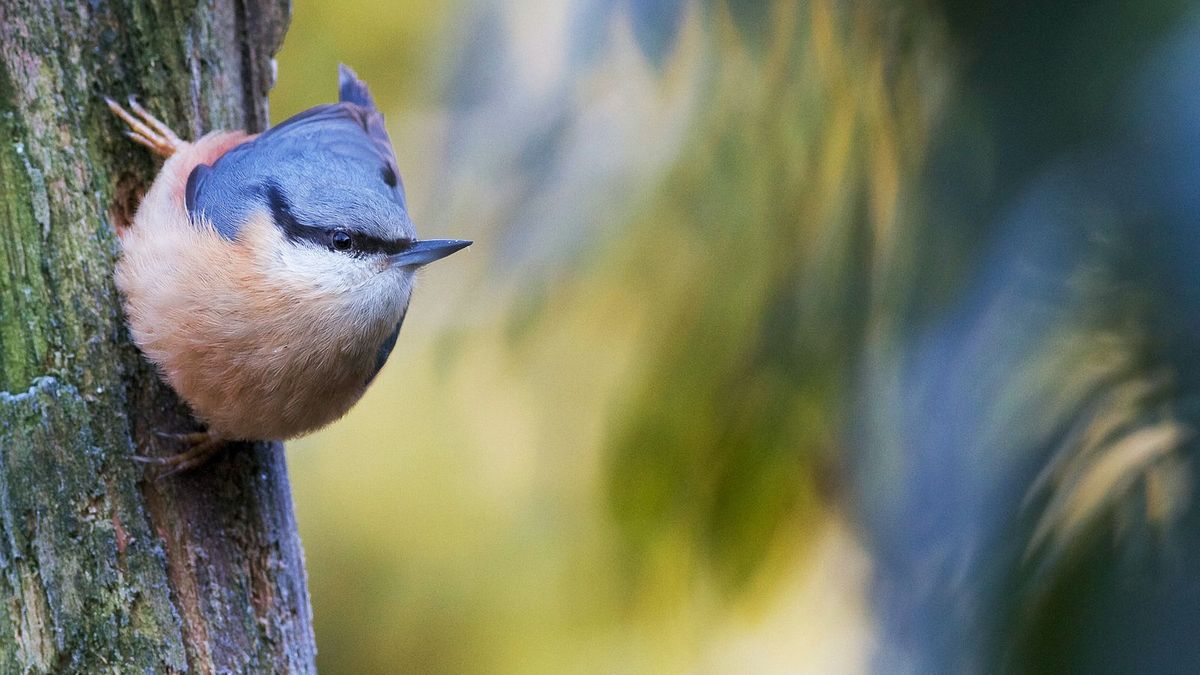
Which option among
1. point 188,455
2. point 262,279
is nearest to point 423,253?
point 262,279

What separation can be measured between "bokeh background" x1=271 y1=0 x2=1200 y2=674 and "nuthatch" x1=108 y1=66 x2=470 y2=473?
0.40 metres

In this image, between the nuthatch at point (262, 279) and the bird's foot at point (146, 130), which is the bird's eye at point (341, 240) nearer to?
the nuthatch at point (262, 279)

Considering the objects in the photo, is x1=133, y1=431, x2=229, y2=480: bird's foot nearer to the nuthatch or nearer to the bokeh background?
the nuthatch

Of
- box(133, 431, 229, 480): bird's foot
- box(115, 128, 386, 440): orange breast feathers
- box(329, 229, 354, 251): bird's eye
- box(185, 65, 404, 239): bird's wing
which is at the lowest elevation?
box(133, 431, 229, 480): bird's foot

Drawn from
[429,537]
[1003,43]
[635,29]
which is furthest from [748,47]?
[429,537]

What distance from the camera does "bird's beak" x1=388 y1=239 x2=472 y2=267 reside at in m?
1.58

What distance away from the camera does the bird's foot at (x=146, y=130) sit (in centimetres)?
159

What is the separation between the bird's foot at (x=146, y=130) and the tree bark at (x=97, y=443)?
18 millimetres

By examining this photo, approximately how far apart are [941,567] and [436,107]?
5.07 ft

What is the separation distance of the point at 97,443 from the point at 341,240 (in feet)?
1.56

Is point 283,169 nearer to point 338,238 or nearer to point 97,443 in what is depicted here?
point 338,238

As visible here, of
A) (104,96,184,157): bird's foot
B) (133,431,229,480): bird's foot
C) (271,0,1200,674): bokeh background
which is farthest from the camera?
(104,96,184,157): bird's foot

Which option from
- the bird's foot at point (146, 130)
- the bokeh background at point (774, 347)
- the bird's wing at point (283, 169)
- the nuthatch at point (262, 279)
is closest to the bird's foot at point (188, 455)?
the nuthatch at point (262, 279)

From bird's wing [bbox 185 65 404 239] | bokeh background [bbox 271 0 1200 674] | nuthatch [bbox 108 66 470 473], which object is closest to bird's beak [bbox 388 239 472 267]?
nuthatch [bbox 108 66 470 473]
